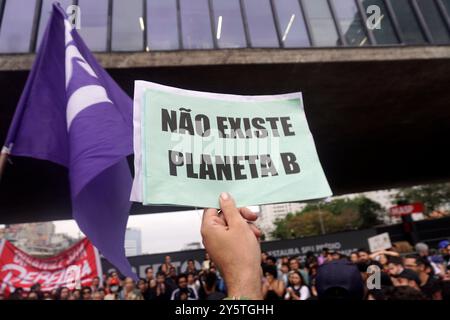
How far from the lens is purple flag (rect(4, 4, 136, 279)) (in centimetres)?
241

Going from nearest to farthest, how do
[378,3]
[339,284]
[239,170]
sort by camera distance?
[239,170] < [339,284] < [378,3]

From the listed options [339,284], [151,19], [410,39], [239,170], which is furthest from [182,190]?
[410,39]

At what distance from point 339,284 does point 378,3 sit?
39.0 feet

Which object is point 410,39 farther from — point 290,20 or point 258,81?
point 258,81

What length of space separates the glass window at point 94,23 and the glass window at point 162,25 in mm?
1188

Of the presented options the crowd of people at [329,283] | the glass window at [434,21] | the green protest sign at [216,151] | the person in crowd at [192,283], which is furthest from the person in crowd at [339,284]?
the glass window at [434,21]

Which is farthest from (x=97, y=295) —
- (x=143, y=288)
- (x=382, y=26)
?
(x=382, y=26)

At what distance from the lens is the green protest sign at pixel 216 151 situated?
5.55 ft

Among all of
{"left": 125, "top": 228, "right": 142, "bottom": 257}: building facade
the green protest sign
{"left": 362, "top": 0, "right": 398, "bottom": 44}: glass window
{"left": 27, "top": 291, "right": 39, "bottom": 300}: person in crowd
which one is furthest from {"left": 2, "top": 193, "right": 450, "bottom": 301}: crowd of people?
{"left": 362, "top": 0, "right": 398, "bottom": 44}: glass window

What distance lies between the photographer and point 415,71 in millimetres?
10359

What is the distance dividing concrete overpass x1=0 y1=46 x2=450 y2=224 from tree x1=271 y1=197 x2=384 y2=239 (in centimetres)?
5207

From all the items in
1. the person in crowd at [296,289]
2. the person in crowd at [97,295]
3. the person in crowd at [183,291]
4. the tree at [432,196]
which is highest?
the tree at [432,196]

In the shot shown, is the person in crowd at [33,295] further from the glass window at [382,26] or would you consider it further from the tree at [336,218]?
the tree at [336,218]

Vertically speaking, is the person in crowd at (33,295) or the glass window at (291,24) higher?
the glass window at (291,24)
